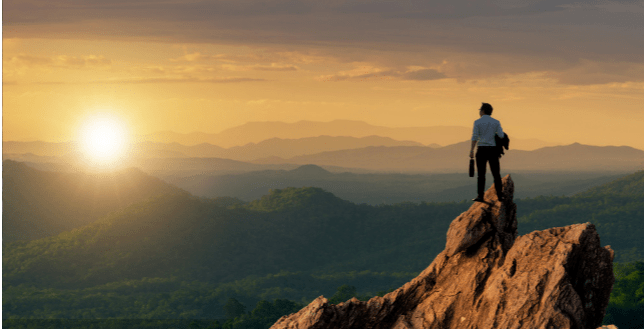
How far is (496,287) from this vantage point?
1697 centimetres

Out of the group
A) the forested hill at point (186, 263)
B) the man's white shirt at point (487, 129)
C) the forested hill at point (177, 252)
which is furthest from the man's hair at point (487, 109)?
the forested hill at point (177, 252)

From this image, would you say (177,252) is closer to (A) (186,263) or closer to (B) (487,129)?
(A) (186,263)

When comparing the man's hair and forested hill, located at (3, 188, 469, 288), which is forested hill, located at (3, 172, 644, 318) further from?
the man's hair

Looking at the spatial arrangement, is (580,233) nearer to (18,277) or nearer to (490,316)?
(490,316)

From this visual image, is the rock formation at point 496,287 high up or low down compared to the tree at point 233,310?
up

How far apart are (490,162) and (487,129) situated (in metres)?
1.18

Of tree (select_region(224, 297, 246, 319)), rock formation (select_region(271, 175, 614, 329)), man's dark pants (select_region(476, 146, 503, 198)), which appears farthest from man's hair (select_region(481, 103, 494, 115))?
tree (select_region(224, 297, 246, 319))

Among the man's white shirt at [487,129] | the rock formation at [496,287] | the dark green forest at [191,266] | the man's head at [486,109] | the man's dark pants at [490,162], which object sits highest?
the man's head at [486,109]

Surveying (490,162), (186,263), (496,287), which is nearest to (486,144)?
(490,162)

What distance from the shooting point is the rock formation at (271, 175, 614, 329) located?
16.3 meters

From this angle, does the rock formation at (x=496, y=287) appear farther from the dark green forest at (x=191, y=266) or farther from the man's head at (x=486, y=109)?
the dark green forest at (x=191, y=266)

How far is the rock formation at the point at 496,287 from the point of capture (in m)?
16.3

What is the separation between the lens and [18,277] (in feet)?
495

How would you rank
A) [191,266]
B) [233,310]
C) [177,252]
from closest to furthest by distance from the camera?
[233,310]
[191,266]
[177,252]
